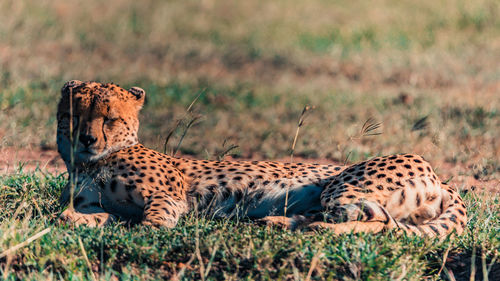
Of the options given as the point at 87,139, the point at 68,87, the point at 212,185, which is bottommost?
the point at 212,185

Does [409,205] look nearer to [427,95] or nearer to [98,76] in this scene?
[427,95]

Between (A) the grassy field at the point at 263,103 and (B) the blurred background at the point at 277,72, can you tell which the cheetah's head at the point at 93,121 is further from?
(B) the blurred background at the point at 277,72

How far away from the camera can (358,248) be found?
2920mm

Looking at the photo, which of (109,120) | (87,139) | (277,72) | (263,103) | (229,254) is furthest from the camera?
(277,72)

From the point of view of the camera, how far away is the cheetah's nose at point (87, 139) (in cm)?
360

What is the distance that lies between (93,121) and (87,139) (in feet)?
0.35

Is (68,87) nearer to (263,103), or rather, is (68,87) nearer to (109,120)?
(109,120)

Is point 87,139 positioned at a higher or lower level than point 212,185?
higher

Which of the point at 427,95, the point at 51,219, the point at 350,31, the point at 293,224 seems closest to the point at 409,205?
the point at 293,224

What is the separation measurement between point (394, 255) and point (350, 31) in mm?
9105

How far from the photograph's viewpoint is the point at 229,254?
2906 mm

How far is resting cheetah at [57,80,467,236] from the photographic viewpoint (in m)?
3.43

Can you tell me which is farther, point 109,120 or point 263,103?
point 263,103

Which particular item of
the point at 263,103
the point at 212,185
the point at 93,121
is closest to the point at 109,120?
the point at 93,121
